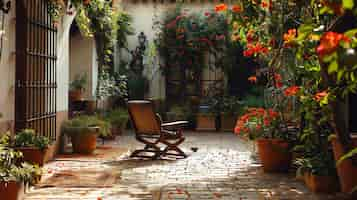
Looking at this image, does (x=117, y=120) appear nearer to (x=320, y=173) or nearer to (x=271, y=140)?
(x=271, y=140)

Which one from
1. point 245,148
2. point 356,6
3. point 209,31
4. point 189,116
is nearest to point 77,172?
point 245,148

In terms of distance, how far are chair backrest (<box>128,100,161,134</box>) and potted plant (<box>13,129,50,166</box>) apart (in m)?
1.78

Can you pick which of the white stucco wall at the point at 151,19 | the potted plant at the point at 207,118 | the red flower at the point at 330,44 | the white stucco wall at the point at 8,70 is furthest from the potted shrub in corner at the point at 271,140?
the white stucco wall at the point at 151,19

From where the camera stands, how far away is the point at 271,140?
5.56 m

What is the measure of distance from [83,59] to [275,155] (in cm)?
488

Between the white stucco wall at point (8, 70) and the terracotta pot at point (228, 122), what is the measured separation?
5973 millimetres

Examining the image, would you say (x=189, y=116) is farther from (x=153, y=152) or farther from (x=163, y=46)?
(x=153, y=152)

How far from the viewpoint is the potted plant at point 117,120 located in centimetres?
A: 928

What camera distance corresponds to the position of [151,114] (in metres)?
6.62

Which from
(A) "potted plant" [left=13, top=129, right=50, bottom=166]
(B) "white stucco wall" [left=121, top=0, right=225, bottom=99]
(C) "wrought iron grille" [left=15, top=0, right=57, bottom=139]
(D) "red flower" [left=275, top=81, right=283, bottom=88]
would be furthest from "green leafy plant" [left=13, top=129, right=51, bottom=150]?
(B) "white stucco wall" [left=121, top=0, right=225, bottom=99]

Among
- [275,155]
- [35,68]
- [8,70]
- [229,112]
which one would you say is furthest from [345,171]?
[229,112]

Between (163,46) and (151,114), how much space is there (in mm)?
4874

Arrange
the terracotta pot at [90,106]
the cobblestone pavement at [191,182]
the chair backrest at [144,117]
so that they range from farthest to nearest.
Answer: the terracotta pot at [90,106] → the chair backrest at [144,117] → the cobblestone pavement at [191,182]

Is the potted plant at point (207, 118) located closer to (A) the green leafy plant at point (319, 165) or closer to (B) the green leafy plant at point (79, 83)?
(B) the green leafy plant at point (79, 83)
